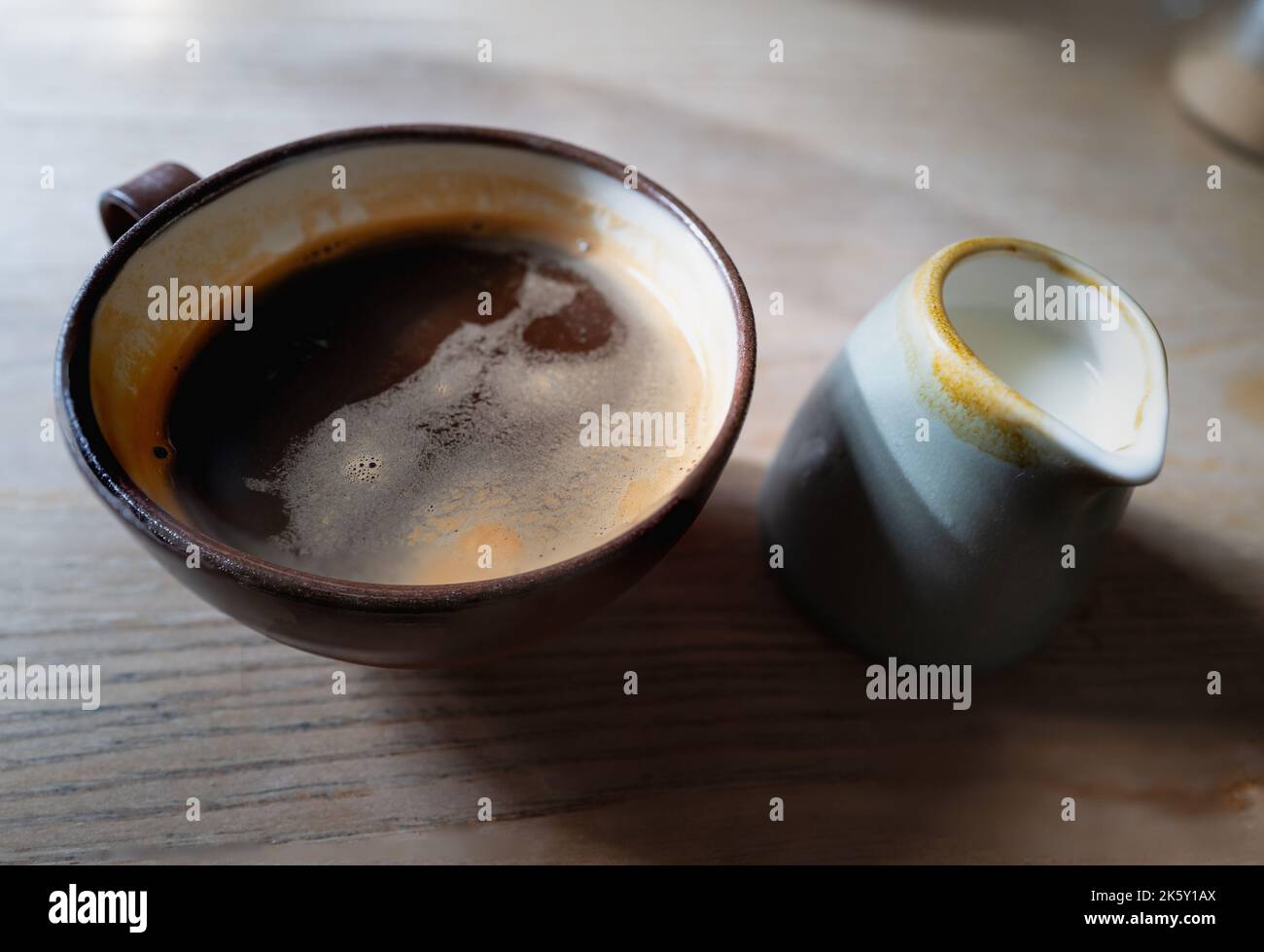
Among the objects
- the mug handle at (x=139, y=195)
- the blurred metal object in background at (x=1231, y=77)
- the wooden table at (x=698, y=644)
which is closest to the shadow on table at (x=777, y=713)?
the wooden table at (x=698, y=644)

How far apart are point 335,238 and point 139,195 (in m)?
0.16

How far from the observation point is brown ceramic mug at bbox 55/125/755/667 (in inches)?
20.5

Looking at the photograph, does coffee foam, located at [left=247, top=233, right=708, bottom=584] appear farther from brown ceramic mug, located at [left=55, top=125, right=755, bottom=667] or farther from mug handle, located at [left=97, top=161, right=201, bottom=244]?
mug handle, located at [left=97, top=161, right=201, bottom=244]

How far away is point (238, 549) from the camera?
2.06ft

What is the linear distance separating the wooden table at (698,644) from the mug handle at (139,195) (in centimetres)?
24

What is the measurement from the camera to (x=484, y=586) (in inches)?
20.3

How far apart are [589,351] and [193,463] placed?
1.01 feet

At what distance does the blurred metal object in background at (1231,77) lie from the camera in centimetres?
127

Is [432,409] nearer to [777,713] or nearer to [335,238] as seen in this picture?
[335,238]

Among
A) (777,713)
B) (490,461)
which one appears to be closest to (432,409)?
(490,461)

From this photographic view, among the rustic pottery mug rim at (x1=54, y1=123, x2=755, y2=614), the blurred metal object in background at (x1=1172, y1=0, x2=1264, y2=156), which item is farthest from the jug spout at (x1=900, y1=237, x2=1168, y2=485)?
the blurred metal object in background at (x1=1172, y1=0, x2=1264, y2=156)

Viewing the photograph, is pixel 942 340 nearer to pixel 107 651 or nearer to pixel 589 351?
pixel 589 351

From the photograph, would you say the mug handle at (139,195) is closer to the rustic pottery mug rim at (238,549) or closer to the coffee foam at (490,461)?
the rustic pottery mug rim at (238,549)
